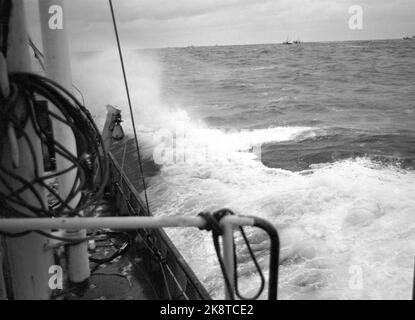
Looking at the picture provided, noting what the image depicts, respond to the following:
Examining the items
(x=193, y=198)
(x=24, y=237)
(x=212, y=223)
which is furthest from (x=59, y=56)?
(x=193, y=198)

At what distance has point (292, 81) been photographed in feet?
126

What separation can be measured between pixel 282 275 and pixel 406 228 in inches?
110

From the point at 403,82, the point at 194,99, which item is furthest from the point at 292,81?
the point at 194,99

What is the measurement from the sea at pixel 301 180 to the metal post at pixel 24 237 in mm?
4141

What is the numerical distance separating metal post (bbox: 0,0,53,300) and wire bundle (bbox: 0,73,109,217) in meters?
0.03

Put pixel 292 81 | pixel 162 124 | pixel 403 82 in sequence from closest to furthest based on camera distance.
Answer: pixel 162 124, pixel 403 82, pixel 292 81

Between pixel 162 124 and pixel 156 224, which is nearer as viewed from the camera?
pixel 156 224

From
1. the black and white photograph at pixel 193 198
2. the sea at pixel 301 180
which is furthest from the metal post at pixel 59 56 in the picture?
the sea at pixel 301 180

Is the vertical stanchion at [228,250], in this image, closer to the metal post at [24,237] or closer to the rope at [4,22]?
the metal post at [24,237]

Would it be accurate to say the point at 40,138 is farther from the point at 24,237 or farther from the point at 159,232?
the point at 159,232

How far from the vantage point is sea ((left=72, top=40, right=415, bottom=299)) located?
630cm

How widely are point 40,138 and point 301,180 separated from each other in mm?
8903

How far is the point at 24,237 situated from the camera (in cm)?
203
